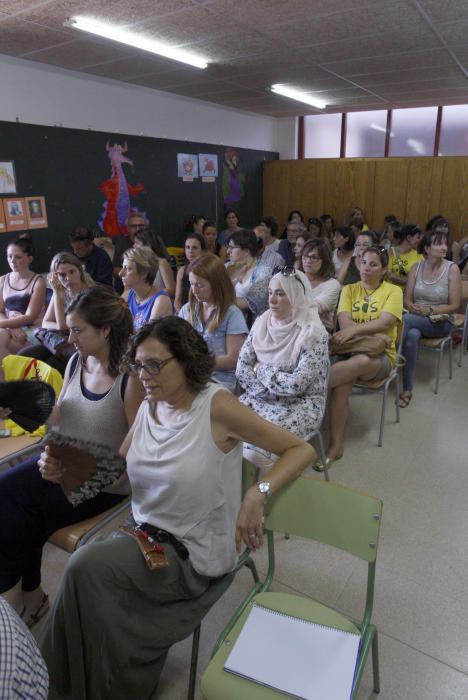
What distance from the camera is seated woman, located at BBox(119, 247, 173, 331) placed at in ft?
10.1

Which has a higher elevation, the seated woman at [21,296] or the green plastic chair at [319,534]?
the seated woman at [21,296]

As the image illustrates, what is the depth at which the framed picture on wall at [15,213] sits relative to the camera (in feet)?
15.2

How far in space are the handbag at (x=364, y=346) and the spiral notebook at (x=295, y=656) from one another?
204 centimetres

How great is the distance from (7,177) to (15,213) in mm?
332

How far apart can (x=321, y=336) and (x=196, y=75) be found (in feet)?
13.4

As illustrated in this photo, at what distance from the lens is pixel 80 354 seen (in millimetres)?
1903

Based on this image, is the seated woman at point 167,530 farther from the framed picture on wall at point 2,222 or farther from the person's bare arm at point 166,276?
the framed picture on wall at point 2,222

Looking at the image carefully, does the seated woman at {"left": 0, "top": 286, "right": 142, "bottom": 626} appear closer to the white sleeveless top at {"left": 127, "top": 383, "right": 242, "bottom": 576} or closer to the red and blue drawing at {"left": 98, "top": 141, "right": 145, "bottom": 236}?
the white sleeveless top at {"left": 127, "top": 383, "right": 242, "bottom": 576}

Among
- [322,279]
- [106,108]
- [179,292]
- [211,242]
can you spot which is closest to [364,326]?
[322,279]

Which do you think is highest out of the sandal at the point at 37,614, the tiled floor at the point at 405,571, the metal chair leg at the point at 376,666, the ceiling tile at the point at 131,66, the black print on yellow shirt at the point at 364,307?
the ceiling tile at the point at 131,66

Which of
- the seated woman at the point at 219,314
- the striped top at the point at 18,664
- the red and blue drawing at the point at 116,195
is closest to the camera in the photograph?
the striped top at the point at 18,664

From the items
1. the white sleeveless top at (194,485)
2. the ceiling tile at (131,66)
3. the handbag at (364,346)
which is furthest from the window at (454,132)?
the white sleeveless top at (194,485)

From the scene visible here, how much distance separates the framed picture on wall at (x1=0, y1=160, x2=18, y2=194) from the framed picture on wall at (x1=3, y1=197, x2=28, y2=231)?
0.08 m

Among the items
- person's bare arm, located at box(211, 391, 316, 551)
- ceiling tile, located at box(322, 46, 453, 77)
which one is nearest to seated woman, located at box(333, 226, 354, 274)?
ceiling tile, located at box(322, 46, 453, 77)
